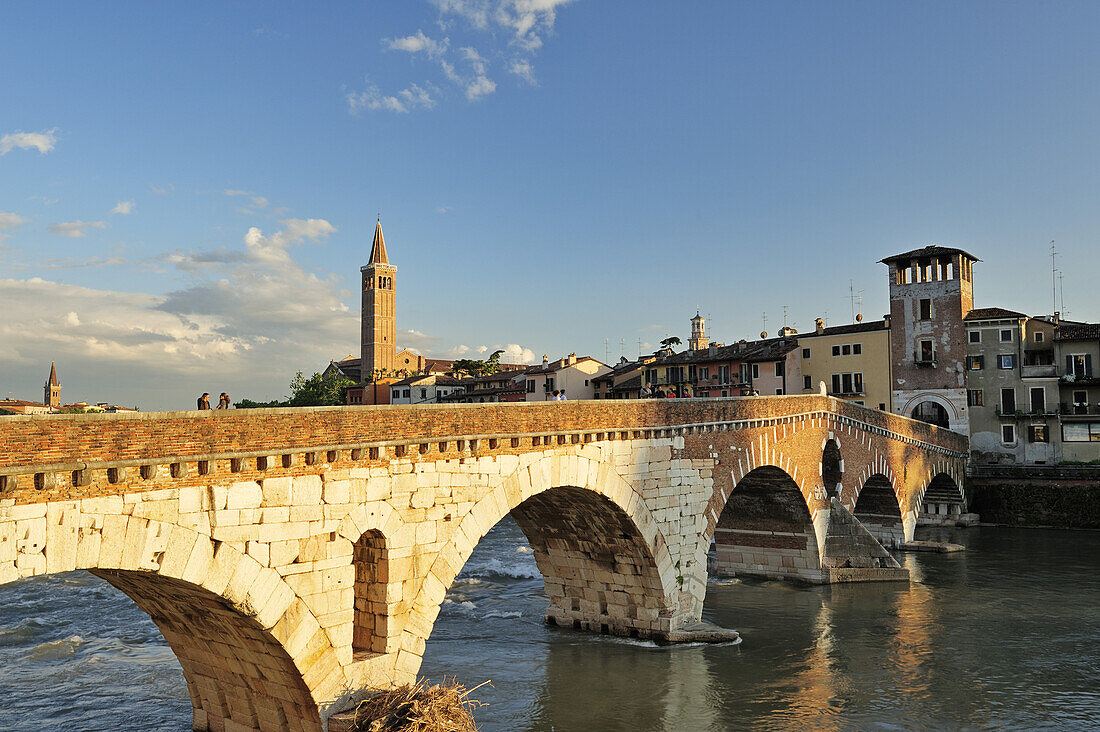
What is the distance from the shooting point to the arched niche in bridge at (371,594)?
11.8 m

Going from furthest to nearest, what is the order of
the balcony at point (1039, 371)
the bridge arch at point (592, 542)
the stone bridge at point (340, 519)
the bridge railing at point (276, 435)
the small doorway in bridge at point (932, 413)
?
1. the small doorway in bridge at point (932, 413)
2. the balcony at point (1039, 371)
3. the bridge arch at point (592, 542)
4. the stone bridge at point (340, 519)
5. the bridge railing at point (276, 435)

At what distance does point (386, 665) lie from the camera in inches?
460

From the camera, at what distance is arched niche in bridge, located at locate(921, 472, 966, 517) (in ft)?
130

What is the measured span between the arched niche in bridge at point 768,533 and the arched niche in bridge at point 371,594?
51.9 ft

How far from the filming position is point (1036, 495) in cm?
3853

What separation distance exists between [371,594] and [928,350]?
39.5 metres

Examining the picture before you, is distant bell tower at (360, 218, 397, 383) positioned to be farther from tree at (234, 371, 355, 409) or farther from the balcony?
the balcony

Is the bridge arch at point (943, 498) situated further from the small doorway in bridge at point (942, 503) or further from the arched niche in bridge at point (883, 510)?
the arched niche in bridge at point (883, 510)

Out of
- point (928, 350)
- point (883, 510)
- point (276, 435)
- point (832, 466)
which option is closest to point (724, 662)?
point (832, 466)

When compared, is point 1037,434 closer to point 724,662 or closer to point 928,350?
point 928,350

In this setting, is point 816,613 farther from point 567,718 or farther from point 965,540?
point 965,540

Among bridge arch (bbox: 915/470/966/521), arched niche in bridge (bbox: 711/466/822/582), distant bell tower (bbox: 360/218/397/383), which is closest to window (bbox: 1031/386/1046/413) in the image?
bridge arch (bbox: 915/470/966/521)

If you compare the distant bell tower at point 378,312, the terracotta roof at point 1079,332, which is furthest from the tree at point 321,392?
the terracotta roof at point 1079,332

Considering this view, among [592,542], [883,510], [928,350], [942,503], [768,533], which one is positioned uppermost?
[928,350]
